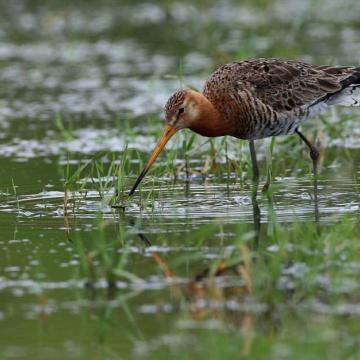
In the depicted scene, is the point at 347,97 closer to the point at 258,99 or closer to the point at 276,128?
the point at 276,128

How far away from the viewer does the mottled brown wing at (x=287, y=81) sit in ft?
33.8

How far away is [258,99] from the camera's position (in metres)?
10.2

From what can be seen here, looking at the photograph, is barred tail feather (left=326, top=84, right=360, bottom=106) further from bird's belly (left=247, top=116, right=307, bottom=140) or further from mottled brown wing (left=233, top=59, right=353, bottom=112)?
bird's belly (left=247, top=116, right=307, bottom=140)

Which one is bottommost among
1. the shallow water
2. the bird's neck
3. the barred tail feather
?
the shallow water

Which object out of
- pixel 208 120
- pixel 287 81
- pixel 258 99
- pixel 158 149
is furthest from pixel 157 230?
pixel 287 81

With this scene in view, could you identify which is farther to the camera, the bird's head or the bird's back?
the bird's back

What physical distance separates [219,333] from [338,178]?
4.87 meters

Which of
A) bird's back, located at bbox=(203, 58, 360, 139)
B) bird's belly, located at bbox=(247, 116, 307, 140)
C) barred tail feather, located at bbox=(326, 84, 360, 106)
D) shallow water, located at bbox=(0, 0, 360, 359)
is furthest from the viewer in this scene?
barred tail feather, located at bbox=(326, 84, 360, 106)

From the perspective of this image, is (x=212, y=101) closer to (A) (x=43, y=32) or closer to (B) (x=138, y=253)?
(B) (x=138, y=253)

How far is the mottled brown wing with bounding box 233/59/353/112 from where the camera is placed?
33.8 feet

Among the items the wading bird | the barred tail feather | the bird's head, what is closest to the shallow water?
the bird's head

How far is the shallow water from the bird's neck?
0.60 metres

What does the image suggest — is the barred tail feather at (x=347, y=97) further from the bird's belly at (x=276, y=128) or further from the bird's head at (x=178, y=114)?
the bird's head at (x=178, y=114)

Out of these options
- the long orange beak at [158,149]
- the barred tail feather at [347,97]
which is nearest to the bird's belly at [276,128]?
the barred tail feather at [347,97]
